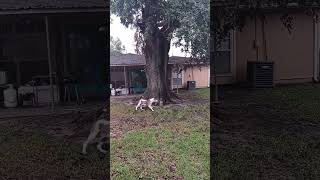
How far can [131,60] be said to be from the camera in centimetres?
455

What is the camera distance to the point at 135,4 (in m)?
4.47

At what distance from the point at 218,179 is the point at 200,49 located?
5.72 ft

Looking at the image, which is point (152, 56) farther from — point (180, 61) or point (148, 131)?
point (148, 131)

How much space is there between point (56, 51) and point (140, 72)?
26.1 ft

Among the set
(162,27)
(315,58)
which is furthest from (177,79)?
(315,58)

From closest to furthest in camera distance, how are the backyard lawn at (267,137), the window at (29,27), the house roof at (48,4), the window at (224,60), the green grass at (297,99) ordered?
the backyard lawn at (267,137)
the green grass at (297,99)
the house roof at (48,4)
the window at (29,27)
the window at (224,60)

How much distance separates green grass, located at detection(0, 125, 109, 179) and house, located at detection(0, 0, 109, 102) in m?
3.61

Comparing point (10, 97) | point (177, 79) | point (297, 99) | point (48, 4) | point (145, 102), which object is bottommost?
point (297, 99)

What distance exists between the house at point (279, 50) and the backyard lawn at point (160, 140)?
31.6 ft

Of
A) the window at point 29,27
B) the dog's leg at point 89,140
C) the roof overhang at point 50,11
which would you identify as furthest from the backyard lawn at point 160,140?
the window at point 29,27

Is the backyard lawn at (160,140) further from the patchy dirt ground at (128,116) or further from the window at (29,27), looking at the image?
the window at (29,27)

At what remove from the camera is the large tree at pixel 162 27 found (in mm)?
4445

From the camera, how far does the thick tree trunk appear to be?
4668mm

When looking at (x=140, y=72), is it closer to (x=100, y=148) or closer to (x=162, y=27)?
(x=162, y=27)
